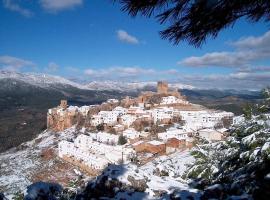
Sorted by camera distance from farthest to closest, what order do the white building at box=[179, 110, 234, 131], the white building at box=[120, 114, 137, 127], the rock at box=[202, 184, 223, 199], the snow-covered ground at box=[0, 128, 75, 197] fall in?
the white building at box=[120, 114, 137, 127], the white building at box=[179, 110, 234, 131], the snow-covered ground at box=[0, 128, 75, 197], the rock at box=[202, 184, 223, 199]

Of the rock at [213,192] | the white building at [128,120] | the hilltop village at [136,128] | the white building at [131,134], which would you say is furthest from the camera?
the white building at [128,120]

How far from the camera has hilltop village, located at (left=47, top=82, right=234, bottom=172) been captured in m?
44.0

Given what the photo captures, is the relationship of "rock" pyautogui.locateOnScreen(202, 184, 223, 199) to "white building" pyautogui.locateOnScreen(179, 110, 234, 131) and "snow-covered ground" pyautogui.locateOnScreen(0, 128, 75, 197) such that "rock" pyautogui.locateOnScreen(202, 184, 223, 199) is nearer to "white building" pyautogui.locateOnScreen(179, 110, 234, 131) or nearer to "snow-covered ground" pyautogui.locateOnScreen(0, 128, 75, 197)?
"snow-covered ground" pyautogui.locateOnScreen(0, 128, 75, 197)

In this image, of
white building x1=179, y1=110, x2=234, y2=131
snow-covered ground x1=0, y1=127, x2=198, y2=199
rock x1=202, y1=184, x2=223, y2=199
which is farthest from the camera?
white building x1=179, y1=110, x2=234, y2=131

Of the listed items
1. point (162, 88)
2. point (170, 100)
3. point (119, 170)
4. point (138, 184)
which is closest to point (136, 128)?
point (170, 100)

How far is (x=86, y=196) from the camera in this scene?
8.87m

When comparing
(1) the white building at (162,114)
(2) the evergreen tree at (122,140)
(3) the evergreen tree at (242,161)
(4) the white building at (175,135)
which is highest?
(3) the evergreen tree at (242,161)

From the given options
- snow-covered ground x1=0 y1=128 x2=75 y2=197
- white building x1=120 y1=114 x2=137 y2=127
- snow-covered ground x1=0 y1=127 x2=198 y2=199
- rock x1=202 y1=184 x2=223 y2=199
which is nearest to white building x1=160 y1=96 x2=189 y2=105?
white building x1=120 y1=114 x2=137 y2=127

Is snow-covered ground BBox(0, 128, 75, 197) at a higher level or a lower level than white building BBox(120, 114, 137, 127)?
lower

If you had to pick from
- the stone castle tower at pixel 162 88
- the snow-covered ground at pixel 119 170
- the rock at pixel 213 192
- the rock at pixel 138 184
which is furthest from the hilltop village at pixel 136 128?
the rock at pixel 213 192

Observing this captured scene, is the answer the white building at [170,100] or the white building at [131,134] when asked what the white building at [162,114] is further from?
the white building at [170,100]

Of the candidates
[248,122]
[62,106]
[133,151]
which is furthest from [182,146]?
[62,106]

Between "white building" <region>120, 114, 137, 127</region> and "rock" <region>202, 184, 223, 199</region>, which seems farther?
"white building" <region>120, 114, 137, 127</region>

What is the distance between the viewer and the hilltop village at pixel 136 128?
4400 centimetres
